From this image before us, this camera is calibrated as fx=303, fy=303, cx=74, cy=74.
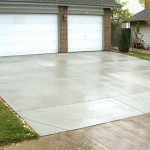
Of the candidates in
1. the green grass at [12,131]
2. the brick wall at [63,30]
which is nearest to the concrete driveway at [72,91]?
the green grass at [12,131]

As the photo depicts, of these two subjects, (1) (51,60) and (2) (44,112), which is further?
(1) (51,60)

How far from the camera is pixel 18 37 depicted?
54.4ft

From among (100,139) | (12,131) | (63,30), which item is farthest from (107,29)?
(12,131)

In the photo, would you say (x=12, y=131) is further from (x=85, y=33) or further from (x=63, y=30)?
(x=85, y=33)

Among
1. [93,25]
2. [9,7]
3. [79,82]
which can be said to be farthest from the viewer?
[93,25]

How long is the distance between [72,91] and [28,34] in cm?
867

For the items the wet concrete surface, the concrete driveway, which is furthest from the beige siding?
the wet concrete surface

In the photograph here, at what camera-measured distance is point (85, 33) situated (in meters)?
18.8

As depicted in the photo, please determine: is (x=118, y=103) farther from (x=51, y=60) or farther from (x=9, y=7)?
(x=9, y=7)

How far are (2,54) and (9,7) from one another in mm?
2517

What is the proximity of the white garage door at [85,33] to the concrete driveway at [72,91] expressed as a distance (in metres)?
3.92

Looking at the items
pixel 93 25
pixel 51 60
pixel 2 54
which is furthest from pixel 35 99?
pixel 93 25

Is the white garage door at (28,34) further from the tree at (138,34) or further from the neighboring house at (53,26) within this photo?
the tree at (138,34)

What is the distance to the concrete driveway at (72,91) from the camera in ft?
22.1
